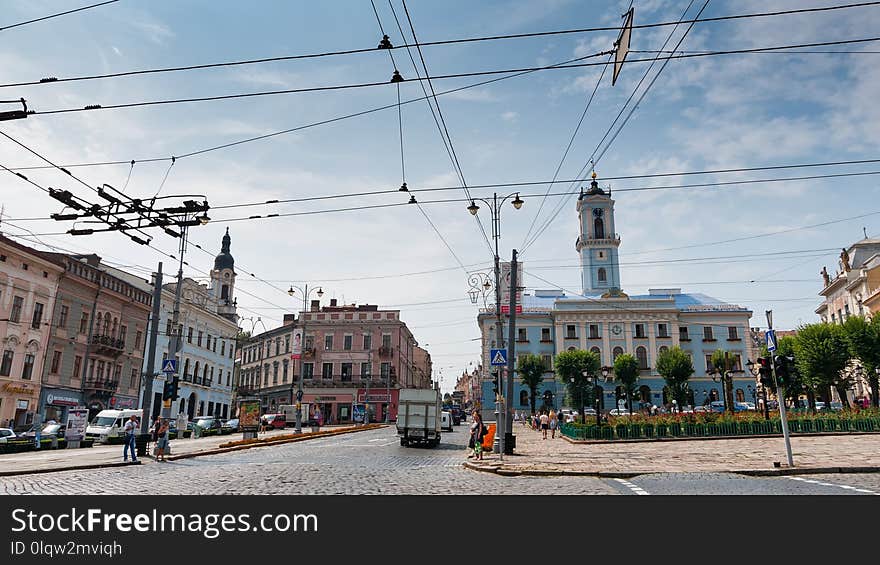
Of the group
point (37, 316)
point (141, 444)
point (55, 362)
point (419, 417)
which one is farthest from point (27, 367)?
point (419, 417)

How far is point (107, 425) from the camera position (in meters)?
34.3

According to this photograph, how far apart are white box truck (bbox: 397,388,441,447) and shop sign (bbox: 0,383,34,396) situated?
2385cm

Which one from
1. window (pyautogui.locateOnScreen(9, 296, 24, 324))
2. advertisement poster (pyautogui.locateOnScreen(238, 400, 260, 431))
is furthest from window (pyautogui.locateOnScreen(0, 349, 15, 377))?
advertisement poster (pyautogui.locateOnScreen(238, 400, 260, 431))

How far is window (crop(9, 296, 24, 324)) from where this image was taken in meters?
35.4

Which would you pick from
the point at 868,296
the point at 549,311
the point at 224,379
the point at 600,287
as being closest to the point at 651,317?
the point at 600,287

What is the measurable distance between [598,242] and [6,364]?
64258mm

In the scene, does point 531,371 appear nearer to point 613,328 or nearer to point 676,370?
point 613,328

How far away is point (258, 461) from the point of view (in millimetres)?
19875

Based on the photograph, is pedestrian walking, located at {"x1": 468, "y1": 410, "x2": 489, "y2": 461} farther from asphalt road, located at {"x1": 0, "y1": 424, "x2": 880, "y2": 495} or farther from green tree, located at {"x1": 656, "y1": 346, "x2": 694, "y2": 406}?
green tree, located at {"x1": 656, "y1": 346, "x2": 694, "y2": 406}

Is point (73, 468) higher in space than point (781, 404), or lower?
lower
